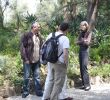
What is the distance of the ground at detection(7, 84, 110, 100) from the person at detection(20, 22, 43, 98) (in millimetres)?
291

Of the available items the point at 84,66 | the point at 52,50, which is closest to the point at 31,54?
the point at 52,50

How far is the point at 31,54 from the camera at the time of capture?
10.4 m

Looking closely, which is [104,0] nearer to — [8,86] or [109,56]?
[109,56]

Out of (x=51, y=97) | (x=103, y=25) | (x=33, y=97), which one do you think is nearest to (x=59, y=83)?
(x=51, y=97)

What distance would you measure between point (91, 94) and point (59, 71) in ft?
7.58

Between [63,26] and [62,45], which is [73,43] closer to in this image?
[63,26]

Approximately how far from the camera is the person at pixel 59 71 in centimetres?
881

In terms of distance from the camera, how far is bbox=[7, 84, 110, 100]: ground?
10.5 metres

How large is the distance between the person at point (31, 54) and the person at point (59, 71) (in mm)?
1274

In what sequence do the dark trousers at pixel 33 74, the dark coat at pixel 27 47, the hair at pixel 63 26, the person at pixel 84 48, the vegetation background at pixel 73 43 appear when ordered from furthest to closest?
the vegetation background at pixel 73 43 → the person at pixel 84 48 → the dark trousers at pixel 33 74 → the dark coat at pixel 27 47 → the hair at pixel 63 26

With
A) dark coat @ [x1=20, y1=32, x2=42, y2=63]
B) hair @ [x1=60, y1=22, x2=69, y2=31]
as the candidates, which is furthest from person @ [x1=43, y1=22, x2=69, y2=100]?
dark coat @ [x1=20, y1=32, x2=42, y2=63]

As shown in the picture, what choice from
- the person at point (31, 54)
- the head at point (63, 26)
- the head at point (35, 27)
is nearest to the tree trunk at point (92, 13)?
the person at point (31, 54)

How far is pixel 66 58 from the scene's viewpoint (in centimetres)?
874

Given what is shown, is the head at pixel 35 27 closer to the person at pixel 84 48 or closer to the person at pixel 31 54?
the person at pixel 31 54
